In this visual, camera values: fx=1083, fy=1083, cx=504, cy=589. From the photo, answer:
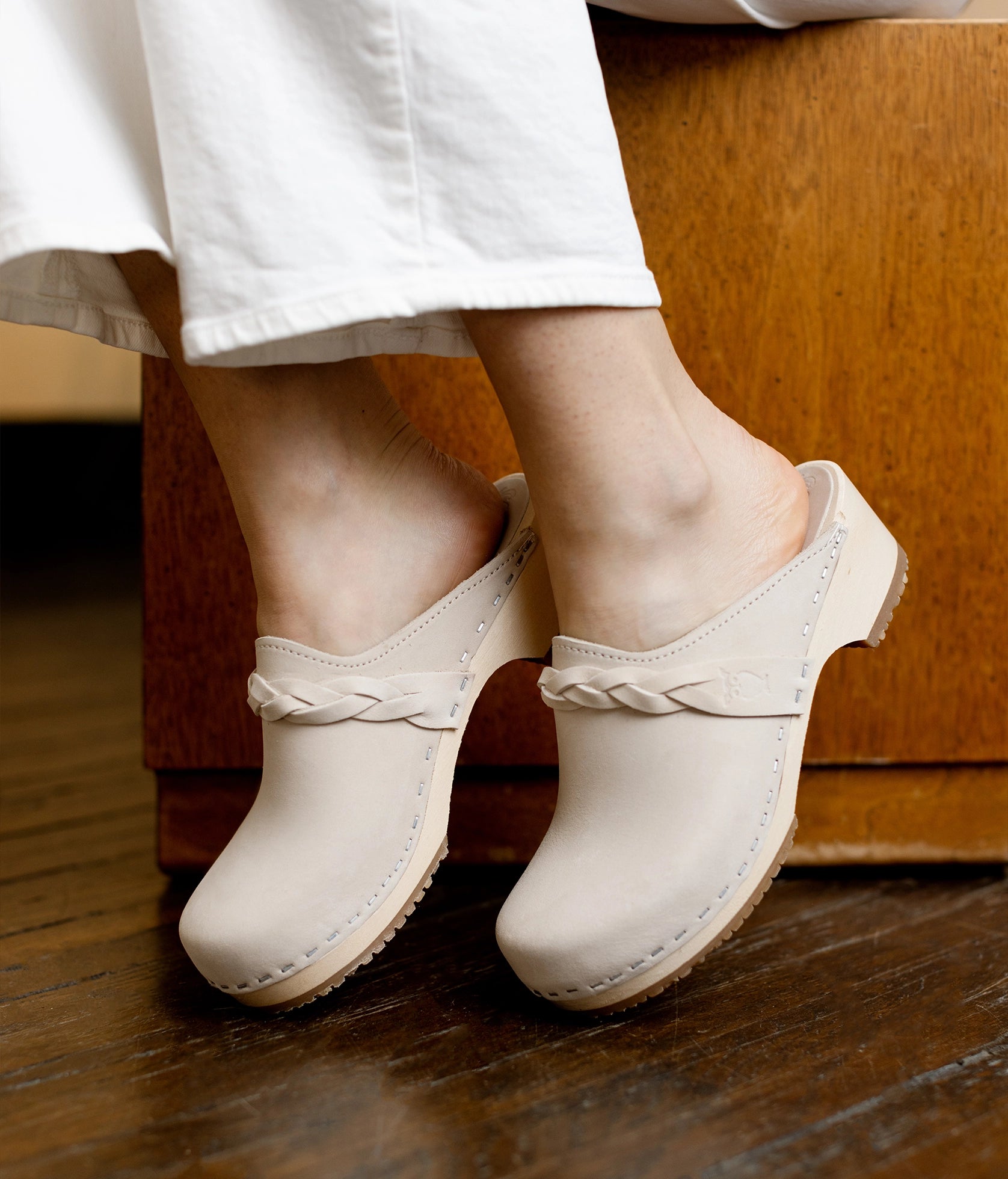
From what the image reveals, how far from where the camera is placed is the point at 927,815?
2.41 ft

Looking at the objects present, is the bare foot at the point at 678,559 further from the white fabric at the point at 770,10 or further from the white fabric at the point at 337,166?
the white fabric at the point at 770,10

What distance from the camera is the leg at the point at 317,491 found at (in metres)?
0.52

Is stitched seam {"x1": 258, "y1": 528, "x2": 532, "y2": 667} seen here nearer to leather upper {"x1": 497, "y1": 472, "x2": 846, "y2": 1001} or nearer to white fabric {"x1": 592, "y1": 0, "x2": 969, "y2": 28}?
leather upper {"x1": 497, "y1": 472, "x2": 846, "y2": 1001}

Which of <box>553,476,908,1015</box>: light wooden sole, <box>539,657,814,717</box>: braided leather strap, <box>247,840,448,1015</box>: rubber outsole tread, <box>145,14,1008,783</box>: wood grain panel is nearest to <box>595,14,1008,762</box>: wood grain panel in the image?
<box>145,14,1008,783</box>: wood grain panel

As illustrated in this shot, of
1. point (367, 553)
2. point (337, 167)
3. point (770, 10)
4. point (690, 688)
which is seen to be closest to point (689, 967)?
point (690, 688)

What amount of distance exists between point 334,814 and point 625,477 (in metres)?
0.21

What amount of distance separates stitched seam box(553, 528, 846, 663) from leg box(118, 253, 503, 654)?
0.09 m

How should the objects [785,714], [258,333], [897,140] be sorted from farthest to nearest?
1. [897,140]
2. [785,714]
3. [258,333]

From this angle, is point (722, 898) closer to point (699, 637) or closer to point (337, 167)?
point (699, 637)

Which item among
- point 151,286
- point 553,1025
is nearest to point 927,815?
point 553,1025

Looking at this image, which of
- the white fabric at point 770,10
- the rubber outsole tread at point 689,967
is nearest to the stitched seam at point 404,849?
the rubber outsole tread at point 689,967

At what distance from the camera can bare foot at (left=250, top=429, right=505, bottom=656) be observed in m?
0.53

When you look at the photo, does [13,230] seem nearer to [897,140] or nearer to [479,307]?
[479,307]

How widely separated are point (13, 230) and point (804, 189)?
1.56 ft
